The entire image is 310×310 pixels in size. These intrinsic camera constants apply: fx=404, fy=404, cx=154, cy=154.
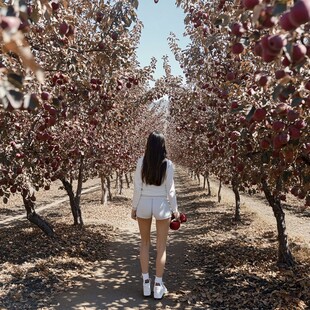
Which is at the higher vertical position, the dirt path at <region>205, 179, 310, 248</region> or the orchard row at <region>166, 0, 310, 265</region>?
the orchard row at <region>166, 0, 310, 265</region>

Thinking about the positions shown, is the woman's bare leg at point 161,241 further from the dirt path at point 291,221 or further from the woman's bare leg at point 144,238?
the dirt path at point 291,221

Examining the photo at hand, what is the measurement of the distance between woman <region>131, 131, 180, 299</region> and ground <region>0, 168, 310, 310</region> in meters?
0.68

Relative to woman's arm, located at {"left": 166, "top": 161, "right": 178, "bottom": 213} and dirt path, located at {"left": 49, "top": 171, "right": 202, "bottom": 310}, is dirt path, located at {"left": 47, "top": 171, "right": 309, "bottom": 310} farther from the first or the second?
woman's arm, located at {"left": 166, "top": 161, "right": 178, "bottom": 213}

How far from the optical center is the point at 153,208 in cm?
493

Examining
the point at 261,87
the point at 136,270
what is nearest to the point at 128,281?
the point at 136,270

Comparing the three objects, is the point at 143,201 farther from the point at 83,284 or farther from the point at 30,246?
the point at 30,246

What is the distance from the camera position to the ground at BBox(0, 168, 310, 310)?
16.5ft

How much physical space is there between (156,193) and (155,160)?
419mm

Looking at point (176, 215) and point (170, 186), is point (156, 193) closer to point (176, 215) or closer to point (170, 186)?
point (170, 186)

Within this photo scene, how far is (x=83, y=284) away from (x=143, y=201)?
165 centimetres

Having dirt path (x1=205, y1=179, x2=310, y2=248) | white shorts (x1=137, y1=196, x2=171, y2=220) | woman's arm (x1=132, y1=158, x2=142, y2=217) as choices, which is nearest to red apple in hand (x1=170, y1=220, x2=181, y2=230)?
white shorts (x1=137, y1=196, x2=171, y2=220)

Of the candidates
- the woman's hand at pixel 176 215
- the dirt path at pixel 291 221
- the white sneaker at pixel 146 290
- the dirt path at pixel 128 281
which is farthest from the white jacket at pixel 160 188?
the dirt path at pixel 291 221

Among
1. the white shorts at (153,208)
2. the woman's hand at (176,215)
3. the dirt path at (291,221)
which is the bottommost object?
the dirt path at (291,221)

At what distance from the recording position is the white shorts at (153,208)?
4926 millimetres
